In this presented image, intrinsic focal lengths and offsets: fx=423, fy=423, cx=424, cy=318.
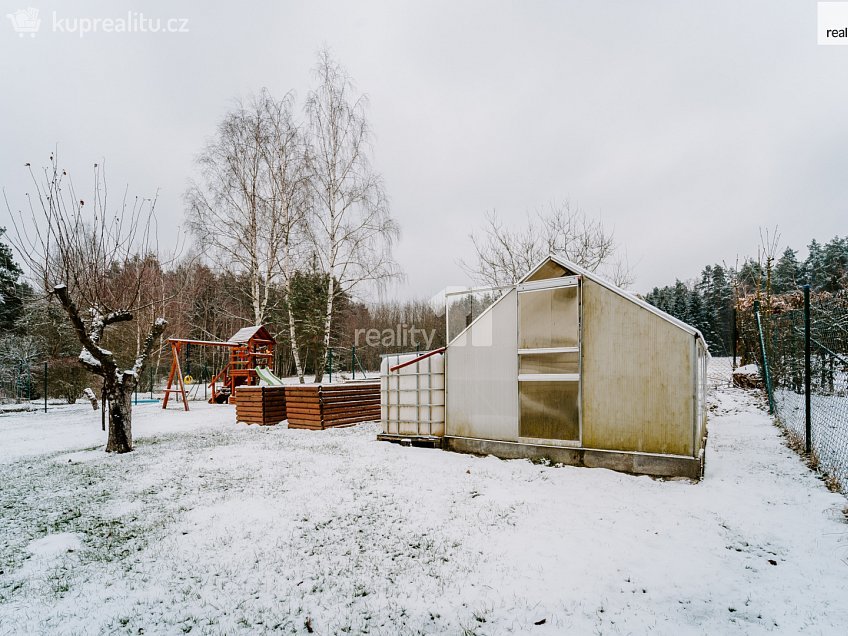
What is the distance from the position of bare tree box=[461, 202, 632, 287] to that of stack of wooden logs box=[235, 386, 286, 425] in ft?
31.3

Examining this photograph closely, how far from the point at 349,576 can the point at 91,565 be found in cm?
221

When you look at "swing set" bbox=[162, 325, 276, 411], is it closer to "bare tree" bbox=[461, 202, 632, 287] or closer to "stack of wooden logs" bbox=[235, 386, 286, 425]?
"stack of wooden logs" bbox=[235, 386, 286, 425]

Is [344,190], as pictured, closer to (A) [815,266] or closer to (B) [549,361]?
(B) [549,361]

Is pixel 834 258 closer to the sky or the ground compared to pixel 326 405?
closer to the sky

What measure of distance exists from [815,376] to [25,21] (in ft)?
64.0

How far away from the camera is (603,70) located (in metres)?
11.7

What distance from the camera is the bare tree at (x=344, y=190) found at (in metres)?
16.0

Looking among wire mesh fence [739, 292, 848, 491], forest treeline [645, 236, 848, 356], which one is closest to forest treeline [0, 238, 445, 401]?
wire mesh fence [739, 292, 848, 491]

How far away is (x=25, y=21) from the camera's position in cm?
891

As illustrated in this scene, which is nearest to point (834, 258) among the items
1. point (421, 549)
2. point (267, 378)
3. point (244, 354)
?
point (267, 378)

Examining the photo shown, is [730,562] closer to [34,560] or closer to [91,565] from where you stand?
[91,565]

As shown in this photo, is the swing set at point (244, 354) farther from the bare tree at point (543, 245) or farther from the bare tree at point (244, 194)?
the bare tree at point (543, 245)

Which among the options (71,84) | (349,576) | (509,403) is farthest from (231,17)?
(349,576)

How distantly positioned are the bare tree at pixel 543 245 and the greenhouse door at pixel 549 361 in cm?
1026
